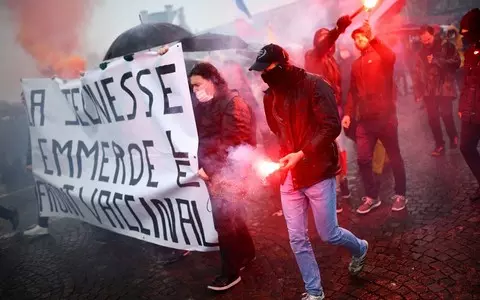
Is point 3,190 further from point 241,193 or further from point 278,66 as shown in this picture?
point 278,66

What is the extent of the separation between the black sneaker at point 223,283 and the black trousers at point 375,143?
2.24 m

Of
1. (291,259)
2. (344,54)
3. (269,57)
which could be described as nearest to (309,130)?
(269,57)

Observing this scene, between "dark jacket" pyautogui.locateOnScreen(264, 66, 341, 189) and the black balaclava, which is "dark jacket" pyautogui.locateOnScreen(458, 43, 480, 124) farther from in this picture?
"dark jacket" pyautogui.locateOnScreen(264, 66, 341, 189)

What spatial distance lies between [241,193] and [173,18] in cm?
2698

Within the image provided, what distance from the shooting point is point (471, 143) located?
169 inches

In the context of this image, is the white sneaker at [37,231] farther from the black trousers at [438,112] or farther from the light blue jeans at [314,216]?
the black trousers at [438,112]

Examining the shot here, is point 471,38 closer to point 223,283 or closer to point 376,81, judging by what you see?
point 376,81

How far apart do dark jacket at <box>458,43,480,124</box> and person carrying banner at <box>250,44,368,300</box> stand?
2247mm

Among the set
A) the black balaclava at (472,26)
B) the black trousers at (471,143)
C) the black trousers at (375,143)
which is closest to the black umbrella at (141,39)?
the black trousers at (375,143)

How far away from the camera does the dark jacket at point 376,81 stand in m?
4.34

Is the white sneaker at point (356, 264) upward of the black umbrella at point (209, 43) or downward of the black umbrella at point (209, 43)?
downward

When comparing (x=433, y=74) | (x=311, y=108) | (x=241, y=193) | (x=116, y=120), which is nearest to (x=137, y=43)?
(x=116, y=120)

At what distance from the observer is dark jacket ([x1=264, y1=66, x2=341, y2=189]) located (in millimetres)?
2793

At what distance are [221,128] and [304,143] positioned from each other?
88 cm
